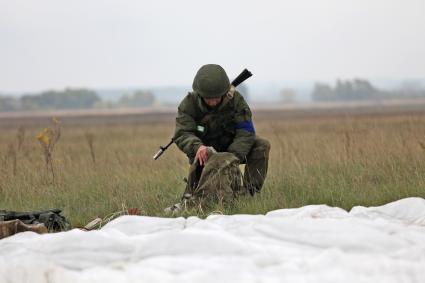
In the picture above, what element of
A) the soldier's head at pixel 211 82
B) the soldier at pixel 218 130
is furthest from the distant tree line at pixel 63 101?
the soldier's head at pixel 211 82

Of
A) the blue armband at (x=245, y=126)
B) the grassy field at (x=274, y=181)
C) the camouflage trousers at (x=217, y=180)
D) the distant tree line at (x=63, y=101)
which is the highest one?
the blue armband at (x=245, y=126)

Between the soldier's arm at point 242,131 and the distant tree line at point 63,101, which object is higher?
the soldier's arm at point 242,131

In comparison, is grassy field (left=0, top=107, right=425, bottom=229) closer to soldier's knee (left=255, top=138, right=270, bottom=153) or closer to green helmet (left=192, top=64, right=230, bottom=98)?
soldier's knee (left=255, top=138, right=270, bottom=153)

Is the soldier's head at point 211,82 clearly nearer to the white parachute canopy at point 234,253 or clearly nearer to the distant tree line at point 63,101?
the white parachute canopy at point 234,253

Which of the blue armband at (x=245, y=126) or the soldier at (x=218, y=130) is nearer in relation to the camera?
the soldier at (x=218, y=130)

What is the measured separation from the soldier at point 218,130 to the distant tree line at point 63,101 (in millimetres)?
116608

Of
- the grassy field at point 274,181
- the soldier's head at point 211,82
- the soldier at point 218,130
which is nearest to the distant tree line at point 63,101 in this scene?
the grassy field at point 274,181

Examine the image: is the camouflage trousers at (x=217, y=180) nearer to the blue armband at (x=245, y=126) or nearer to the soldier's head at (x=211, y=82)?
the blue armband at (x=245, y=126)

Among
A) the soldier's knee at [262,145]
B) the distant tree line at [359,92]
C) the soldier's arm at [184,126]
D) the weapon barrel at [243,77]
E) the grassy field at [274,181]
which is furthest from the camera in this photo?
the distant tree line at [359,92]

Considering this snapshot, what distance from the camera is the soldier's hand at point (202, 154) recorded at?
264 inches

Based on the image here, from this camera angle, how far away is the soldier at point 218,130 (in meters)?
6.81

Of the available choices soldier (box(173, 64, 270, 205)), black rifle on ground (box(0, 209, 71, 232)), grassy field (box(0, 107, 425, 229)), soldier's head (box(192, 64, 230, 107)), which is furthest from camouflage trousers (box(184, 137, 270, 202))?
black rifle on ground (box(0, 209, 71, 232))

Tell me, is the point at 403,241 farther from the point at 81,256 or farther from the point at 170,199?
the point at 170,199

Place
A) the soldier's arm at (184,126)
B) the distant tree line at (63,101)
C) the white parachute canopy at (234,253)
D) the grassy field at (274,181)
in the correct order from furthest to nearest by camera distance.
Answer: the distant tree line at (63,101) → the soldier's arm at (184,126) → the grassy field at (274,181) → the white parachute canopy at (234,253)
